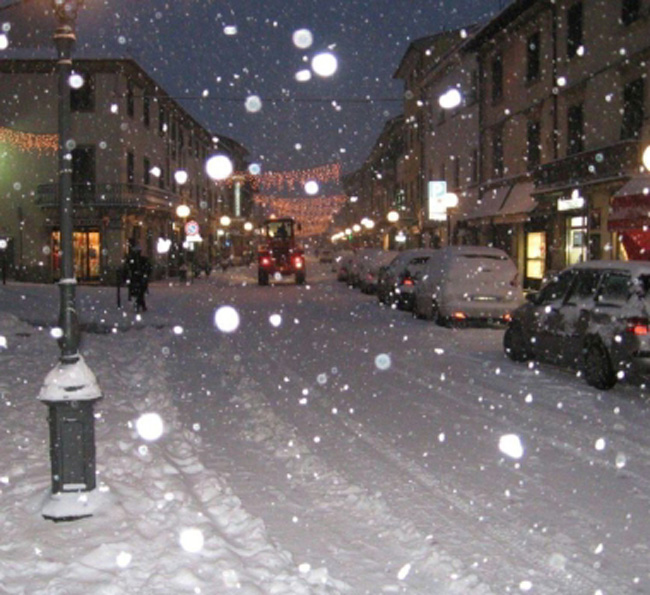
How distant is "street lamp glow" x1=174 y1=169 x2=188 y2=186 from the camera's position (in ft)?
181

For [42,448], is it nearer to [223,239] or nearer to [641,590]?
[641,590]

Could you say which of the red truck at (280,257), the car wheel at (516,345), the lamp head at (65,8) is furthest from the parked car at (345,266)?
the lamp head at (65,8)

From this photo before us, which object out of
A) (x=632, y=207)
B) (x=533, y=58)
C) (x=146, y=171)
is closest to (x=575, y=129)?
(x=533, y=58)

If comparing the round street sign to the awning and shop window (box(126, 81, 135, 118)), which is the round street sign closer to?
shop window (box(126, 81, 135, 118))

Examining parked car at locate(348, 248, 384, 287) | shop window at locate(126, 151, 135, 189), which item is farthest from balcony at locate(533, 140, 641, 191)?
shop window at locate(126, 151, 135, 189)

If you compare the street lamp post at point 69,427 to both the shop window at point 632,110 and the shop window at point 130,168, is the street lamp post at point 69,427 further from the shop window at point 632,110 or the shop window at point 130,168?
the shop window at point 130,168

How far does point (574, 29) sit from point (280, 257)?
20.4m

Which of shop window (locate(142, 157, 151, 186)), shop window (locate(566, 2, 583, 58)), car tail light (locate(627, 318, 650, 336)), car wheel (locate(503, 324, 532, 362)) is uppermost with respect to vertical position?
shop window (locate(566, 2, 583, 58))

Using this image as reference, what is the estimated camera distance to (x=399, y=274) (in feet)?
77.7

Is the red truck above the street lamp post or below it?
above

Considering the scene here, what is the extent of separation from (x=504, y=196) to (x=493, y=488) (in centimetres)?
2725

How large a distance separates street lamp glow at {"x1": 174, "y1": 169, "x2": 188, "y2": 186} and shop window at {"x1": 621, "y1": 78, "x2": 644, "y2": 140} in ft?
124

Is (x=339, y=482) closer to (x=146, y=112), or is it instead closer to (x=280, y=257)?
(x=280, y=257)

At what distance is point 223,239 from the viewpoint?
282 ft
